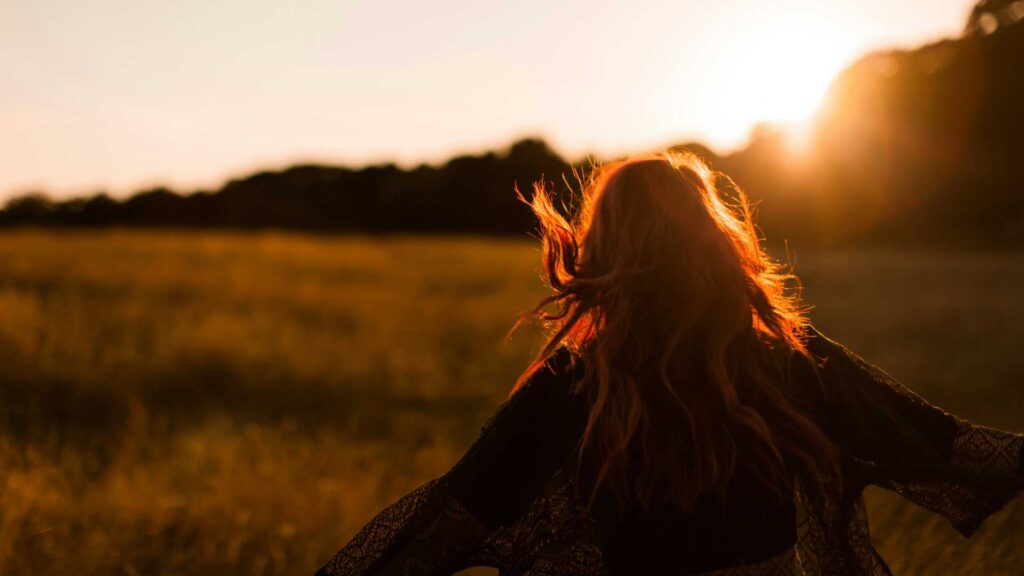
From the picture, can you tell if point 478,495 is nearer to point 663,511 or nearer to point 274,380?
point 663,511

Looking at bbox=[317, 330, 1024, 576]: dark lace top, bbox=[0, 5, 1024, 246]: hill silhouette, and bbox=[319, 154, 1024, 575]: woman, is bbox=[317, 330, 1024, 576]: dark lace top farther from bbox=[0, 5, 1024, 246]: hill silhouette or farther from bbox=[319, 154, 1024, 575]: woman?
bbox=[0, 5, 1024, 246]: hill silhouette

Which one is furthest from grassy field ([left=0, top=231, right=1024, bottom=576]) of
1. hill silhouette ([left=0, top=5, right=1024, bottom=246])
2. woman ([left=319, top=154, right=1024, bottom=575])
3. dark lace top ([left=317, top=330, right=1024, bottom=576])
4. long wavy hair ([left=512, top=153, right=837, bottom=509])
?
hill silhouette ([left=0, top=5, right=1024, bottom=246])

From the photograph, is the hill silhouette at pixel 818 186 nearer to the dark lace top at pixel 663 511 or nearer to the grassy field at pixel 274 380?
the grassy field at pixel 274 380

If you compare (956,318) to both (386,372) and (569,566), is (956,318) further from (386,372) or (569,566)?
(569,566)

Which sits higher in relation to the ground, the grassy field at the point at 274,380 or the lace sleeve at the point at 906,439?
the lace sleeve at the point at 906,439

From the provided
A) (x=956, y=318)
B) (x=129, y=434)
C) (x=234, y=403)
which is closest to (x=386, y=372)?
(x=234, y=403)

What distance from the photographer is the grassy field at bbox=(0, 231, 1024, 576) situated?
3.84 metres

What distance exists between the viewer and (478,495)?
195cm

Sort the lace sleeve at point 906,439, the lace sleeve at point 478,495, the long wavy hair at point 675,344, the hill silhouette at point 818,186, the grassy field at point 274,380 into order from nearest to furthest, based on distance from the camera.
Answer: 1. the long wavy hair at point 675,344
2. the lace sleeve at point 478,495
3. the lace sleeve at point 906,439
4. the grassy field at point 274,380
5. the hill silhouette at point 818,186

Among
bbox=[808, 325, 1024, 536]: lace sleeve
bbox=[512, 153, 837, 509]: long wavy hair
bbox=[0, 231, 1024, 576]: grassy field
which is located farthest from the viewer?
bbox=[0, 231, 1024, 576]: grassy field

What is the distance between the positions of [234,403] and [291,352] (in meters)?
1.56

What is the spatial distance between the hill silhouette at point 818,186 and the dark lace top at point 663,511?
17.2 metres

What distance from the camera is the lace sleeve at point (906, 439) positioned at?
6.67ft

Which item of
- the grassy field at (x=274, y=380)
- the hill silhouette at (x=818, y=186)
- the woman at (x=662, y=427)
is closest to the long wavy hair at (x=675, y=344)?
the woman at (x=662, y=427)
